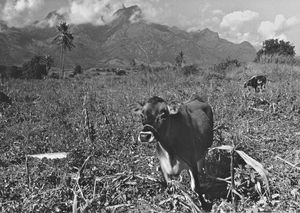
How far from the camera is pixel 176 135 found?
3926 mm

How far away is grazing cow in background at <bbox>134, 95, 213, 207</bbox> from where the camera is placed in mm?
3525

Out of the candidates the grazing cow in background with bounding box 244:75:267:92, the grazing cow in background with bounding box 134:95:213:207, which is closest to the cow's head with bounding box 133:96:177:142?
the grazing cow in background with bounding box 134:95:213:207

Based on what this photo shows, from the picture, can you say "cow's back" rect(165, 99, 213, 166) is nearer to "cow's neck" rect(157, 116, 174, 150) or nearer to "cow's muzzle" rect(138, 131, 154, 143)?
"cow's neck" rect(157, 116, 174, 150)

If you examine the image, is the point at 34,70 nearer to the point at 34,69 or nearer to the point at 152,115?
the point at 34,69

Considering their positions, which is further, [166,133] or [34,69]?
[34,69]

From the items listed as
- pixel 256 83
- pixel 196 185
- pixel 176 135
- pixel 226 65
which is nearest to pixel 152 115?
pixel 176 135

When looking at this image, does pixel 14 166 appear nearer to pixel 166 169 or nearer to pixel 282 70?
pixel 166 169

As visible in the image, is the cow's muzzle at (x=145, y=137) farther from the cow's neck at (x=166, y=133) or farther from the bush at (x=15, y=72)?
the bush at (x=15, y=72)

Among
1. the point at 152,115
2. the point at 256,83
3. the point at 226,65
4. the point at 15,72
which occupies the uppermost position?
the point at 15,72

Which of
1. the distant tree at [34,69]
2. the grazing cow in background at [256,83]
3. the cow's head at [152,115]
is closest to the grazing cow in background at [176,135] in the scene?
the cow's head at [152,115]

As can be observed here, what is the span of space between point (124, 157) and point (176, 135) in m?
2.40

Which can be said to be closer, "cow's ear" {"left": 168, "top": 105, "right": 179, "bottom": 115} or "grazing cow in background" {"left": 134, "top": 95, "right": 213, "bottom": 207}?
"grazing cow in background" {"left": 134, "top": 95, "right": 213, "bottom": 207}

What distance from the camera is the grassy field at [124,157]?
3.96m

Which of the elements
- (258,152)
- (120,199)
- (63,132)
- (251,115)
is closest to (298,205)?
(120,199)
